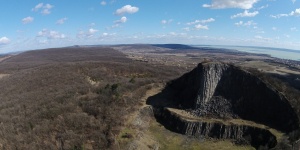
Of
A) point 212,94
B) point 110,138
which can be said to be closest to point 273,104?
point 212,94

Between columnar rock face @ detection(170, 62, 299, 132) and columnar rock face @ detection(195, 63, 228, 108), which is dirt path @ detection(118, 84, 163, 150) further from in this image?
columnar rock face @ detection(195, 63, 228, 108)

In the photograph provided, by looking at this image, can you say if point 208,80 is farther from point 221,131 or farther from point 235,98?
point 221,131

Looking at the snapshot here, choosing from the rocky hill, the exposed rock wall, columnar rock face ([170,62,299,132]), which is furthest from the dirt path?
columnar rock face ([170,62,299,132])

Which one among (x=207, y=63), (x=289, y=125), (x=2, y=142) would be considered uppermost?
(x=207, y=63)

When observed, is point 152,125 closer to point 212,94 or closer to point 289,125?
point 212,94

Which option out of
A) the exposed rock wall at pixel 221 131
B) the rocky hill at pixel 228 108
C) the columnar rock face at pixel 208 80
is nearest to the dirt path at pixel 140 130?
the rocky hill at pixel 228 108

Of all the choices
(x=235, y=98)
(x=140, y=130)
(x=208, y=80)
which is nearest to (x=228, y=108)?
(x=235, y=98)
